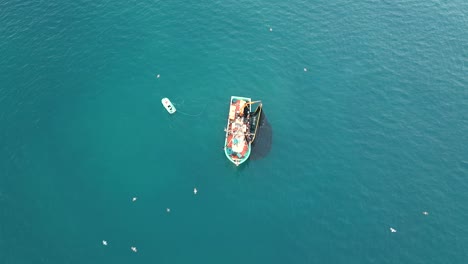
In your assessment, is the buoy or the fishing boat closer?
the fishing boat

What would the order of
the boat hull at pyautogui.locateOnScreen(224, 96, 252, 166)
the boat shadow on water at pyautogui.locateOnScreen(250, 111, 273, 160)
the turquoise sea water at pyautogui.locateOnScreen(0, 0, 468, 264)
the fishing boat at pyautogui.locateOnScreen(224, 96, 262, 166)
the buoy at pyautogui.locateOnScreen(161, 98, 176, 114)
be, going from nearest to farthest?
the turquoise sea water at pyautogui.locateOnScreen(0, 0, 468, 264) < the boat hull at pyautogui.locateOnScreen(224, 96, 252, 166) < the fishing boat at pyautogui.locateOnScreen(224, 96, 262, 166) < the boat shadow on water at pyautogui.locateOnScreen(250, 111, 273, 160) < the buoy at pyautogui.locateOnScreen(161, 98, 176, 114)

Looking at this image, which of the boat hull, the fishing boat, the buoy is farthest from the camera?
the buoy

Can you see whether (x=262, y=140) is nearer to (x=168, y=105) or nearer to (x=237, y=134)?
(x=237, y=134)

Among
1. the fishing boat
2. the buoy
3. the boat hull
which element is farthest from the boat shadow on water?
the buoy

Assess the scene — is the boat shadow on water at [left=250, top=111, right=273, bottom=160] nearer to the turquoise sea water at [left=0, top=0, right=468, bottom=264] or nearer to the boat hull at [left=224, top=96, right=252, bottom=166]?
the turquoise sea water at [left=0, top=0, right=468, bottom=264]

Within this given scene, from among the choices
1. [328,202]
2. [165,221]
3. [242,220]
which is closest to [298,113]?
[328,202]

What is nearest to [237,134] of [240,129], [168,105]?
[240,129]

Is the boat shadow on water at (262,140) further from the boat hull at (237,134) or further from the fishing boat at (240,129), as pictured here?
the boat hull at (237,134)
